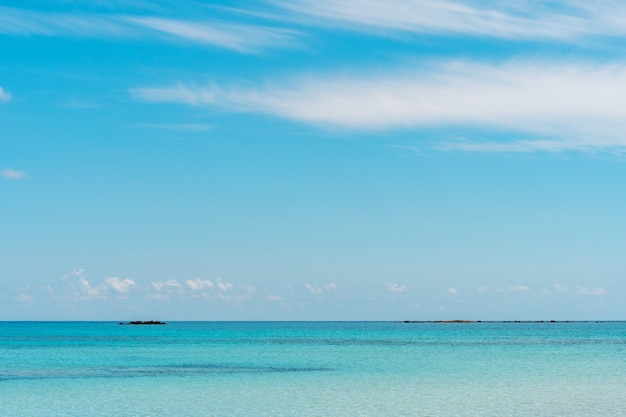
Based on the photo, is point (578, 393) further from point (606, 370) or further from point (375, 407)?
point (606, 370)

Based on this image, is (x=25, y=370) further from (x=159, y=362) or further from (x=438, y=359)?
(x=438, y=359)

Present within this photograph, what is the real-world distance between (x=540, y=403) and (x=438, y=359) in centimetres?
2958

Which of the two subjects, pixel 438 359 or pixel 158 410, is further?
pixel 438 359

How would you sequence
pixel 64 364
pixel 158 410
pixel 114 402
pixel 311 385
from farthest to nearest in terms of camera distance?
pixel 64 364
pixel 311 385
pixel 114 402
pixel 158 410

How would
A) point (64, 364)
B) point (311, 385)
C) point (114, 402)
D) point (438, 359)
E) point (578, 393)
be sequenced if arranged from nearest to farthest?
1. point (114, 402)
2. point (578, 393)
3. point (311, 385)
4. point (64, 364)
5. point (438, 359)

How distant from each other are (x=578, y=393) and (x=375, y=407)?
1132cm

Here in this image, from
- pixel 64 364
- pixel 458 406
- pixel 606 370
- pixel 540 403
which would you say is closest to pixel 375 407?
pixel 458 406

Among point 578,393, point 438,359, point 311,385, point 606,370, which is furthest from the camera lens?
point 438,359

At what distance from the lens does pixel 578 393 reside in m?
38.5

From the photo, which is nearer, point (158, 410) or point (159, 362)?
point (158, 410)

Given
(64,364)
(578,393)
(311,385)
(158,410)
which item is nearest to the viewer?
(158,410)

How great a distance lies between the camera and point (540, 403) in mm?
34719

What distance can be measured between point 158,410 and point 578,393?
20.4 metres

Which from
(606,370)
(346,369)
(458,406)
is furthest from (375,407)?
(606,370)
